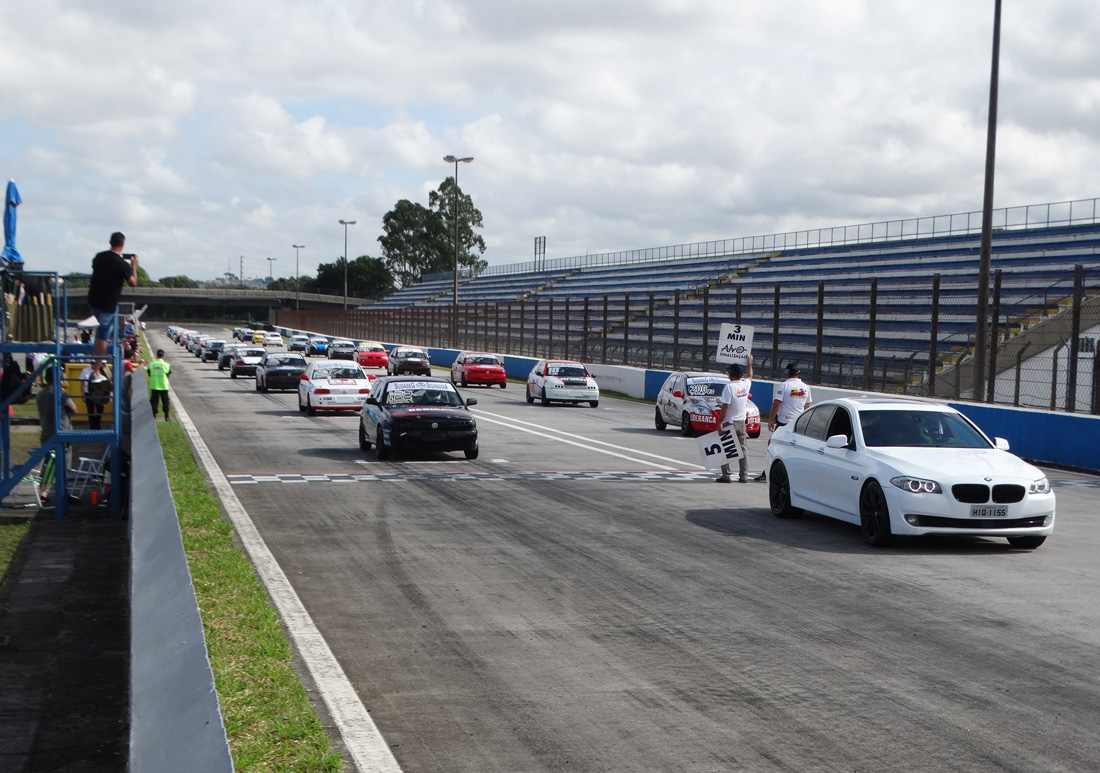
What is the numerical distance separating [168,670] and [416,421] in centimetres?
1545

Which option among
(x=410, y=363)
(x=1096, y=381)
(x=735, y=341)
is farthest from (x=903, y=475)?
(x=410, y=363)

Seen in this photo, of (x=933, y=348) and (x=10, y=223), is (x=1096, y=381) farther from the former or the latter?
(x=10, y=223)

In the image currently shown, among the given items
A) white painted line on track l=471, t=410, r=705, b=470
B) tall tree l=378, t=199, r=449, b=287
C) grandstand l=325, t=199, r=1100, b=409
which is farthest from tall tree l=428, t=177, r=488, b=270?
white painted line on track l=471, t=410, r=705, b=470

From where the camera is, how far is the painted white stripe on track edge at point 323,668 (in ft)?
18.3

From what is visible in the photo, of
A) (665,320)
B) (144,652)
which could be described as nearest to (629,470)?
(144,652)

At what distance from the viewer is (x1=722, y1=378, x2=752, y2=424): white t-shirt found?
695 inches

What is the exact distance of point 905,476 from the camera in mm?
11547

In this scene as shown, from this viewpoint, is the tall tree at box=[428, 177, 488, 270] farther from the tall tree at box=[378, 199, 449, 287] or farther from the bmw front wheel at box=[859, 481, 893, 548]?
the bmw front wheel at box=[859, 481, 893, 548]

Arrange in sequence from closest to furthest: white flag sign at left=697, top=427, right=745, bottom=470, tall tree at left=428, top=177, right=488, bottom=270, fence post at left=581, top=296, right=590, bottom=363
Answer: white flag sign at left=697, top=427, right=745, bottom=470
fence post at left=581, top=296, right=590, bottom=363
tall tree at left=428, top=177, right=488, bottom=270

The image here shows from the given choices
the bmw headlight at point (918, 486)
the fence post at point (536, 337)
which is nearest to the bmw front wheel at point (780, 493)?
the bmw headlight at point (918, 486)

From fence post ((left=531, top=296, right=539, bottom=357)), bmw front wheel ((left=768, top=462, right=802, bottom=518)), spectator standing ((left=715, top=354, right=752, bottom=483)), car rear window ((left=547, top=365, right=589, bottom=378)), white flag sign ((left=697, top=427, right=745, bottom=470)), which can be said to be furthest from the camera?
fence post ((left=531, top=296, right=539, bottom=357))

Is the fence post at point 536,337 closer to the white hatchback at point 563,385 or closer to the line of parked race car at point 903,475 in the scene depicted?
the white hatchback at point 563,385

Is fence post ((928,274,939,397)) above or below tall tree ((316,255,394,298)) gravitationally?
below

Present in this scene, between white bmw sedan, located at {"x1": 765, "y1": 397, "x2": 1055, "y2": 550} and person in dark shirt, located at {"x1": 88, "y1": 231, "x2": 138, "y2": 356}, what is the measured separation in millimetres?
7991
